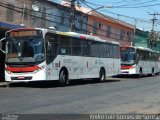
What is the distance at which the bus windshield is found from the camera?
23.6 m

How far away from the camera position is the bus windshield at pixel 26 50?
929 inches

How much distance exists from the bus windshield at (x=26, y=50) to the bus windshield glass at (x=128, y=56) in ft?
63.8

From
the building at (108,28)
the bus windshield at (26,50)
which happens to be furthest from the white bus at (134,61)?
the bus windshield at (26,50)

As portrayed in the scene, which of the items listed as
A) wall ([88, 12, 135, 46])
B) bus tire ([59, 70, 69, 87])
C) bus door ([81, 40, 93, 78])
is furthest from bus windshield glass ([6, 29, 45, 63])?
wall ([88, 12, 135, 46])

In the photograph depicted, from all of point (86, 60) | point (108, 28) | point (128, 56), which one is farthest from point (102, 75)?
point (108, 28)

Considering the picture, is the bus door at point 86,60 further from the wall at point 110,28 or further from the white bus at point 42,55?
the wall at point 110,28

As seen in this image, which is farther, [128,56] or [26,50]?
[128,56]

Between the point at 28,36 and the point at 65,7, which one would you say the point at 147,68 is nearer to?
the point at 65,7

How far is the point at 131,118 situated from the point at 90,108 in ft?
8.39

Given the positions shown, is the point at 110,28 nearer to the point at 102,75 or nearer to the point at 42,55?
the point at 102,75

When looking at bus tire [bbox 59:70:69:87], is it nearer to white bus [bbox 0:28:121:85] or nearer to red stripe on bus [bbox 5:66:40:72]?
white bus [bbox 0:28:121:85]

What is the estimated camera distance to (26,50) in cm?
2362

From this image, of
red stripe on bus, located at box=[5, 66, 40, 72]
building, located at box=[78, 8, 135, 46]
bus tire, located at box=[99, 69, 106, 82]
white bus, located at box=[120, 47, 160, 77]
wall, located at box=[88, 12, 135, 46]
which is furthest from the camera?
wall, located at box=[88, 12, 135, 46]

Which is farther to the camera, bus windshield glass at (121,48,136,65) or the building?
the building
